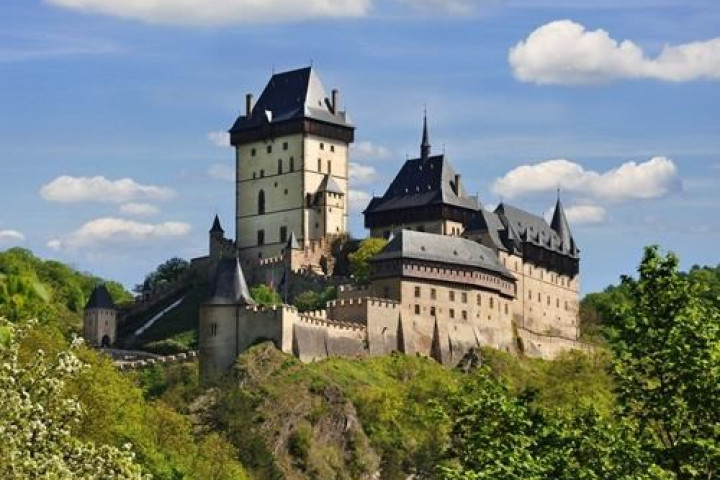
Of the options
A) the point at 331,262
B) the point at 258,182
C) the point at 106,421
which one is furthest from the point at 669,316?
the point at 258,182

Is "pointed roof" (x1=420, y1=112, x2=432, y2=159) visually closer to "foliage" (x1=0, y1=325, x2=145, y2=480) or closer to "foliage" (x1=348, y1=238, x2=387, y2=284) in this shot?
"foliage" (x1=348, y1=238, x2=387, y2=284)

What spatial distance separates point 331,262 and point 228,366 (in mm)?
22046

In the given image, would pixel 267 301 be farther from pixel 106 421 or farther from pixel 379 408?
pixel 106 421

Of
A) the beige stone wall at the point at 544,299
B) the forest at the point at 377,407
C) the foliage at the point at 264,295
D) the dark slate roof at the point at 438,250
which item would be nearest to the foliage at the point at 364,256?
the dark slate roof at the point at 438,250

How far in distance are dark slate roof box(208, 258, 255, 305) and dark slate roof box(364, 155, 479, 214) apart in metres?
23.4

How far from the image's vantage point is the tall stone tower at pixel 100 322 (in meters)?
112

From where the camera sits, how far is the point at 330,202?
11450 cm

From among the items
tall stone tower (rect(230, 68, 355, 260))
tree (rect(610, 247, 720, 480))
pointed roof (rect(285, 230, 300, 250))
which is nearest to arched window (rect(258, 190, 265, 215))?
tall stone tower (rect(230, 68, 355, 260))

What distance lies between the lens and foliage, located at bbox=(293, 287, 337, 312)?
101m

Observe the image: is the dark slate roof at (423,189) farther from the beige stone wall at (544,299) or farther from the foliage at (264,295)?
the foliage at (264,295)

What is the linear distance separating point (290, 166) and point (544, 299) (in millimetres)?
19903

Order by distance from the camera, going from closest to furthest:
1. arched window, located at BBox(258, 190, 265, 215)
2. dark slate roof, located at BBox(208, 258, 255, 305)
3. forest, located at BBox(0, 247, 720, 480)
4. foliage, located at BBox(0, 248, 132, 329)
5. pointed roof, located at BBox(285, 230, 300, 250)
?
foliage, located at BBox(0, 248, 132, 329)
forest, located at BBox(0, 247, 720, 480)
dark slate roof, located at BBox(208, 258, 255, 305)
pointed roof, located at BBox(285, 230, 300, 250)
arched window, located at BBox(258, 190, 265, 215)

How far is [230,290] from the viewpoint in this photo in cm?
9200

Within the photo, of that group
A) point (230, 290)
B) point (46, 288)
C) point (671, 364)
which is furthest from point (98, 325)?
point (46, 288)
